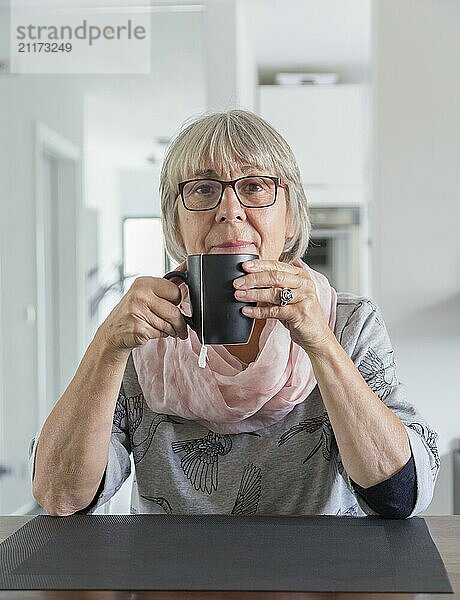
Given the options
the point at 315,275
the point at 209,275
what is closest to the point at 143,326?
the point at 209,275

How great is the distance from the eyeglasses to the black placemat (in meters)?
0.43

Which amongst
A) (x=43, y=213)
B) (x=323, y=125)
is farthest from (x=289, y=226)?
(x=323, y=125)

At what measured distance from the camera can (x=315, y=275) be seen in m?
1.47

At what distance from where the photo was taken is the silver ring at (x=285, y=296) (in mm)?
1110

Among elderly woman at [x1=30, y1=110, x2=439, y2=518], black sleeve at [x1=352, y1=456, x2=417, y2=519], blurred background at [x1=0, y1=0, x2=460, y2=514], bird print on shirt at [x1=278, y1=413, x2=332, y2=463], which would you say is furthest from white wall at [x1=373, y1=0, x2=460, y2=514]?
black sleeve at [x1=352, y1=456, x2=417, y2=519]

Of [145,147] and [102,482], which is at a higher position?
[145,147]

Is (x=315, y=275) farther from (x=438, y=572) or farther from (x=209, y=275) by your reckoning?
(x=438, y=572)

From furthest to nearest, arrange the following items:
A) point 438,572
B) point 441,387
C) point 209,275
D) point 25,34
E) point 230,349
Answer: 1. point 25,34
2. point 441,387
3. point 230,349
4. point 209,275
5. point 438,572

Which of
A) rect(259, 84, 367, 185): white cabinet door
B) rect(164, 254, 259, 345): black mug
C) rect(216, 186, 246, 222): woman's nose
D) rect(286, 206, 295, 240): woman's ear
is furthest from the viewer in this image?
rect(259, 84, 367, 185): white cabinet door

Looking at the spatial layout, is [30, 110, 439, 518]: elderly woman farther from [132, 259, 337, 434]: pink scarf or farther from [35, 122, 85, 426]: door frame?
[35, 122, 85, 426]: door frame

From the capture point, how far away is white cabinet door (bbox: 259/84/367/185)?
5.19 meters

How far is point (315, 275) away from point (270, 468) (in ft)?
1.01

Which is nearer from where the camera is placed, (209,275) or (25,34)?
(209,275)

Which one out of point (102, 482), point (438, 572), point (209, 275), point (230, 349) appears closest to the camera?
point (438, 572)
